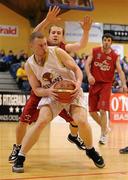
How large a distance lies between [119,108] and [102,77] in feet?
17.9

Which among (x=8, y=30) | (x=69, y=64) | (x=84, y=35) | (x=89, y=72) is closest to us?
(x=69, y=64)

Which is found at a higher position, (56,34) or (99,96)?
(56,34)

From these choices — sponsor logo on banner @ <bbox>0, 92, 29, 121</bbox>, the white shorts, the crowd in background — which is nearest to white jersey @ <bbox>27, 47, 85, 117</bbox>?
the white shorts

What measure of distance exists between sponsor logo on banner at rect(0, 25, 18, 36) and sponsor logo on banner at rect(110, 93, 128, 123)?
8.44 metres

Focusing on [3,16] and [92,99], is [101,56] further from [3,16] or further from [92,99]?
[3,16]

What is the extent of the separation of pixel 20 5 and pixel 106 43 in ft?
39.0

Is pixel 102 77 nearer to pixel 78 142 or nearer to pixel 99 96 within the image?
pixel 99 96

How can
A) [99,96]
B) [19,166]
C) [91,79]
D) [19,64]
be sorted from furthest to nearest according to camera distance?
[19,64]
[99,96]
[91,79]
[19,166]

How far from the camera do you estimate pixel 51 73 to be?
4.73 metres

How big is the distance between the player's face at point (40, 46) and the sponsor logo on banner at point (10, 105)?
687cm

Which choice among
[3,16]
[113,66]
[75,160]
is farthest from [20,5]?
[75,160]

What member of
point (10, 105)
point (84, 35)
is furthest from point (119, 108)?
point (84, 35)

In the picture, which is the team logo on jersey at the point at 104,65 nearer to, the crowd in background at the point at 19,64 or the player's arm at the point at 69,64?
the player's arm at the point at 69,64

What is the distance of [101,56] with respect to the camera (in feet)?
23.6
